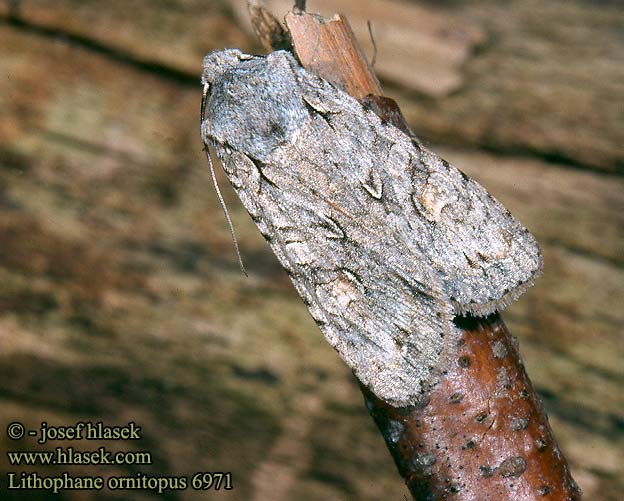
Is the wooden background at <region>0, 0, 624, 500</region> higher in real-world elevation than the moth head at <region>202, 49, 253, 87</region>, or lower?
lower

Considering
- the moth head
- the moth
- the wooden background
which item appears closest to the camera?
the moth

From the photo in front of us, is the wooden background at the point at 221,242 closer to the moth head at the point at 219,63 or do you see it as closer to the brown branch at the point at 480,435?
the moth head at the point at 219,63

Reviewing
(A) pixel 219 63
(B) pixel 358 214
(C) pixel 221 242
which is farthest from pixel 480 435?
(C) pixel 221 242

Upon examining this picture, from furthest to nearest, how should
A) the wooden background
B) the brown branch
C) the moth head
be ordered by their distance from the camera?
the wooden background, the moth head, the brown branch

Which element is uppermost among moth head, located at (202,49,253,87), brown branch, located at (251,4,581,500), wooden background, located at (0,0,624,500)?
moth head, located at (202,49,253,87)

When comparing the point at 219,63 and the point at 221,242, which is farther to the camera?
the point at 221,242

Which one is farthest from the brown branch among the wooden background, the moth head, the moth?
the wooden background

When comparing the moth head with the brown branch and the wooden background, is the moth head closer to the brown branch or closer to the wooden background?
the brown branch

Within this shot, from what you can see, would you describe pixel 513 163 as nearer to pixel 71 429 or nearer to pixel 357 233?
pixel 357 233

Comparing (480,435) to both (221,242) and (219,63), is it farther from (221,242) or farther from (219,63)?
(221,242)
